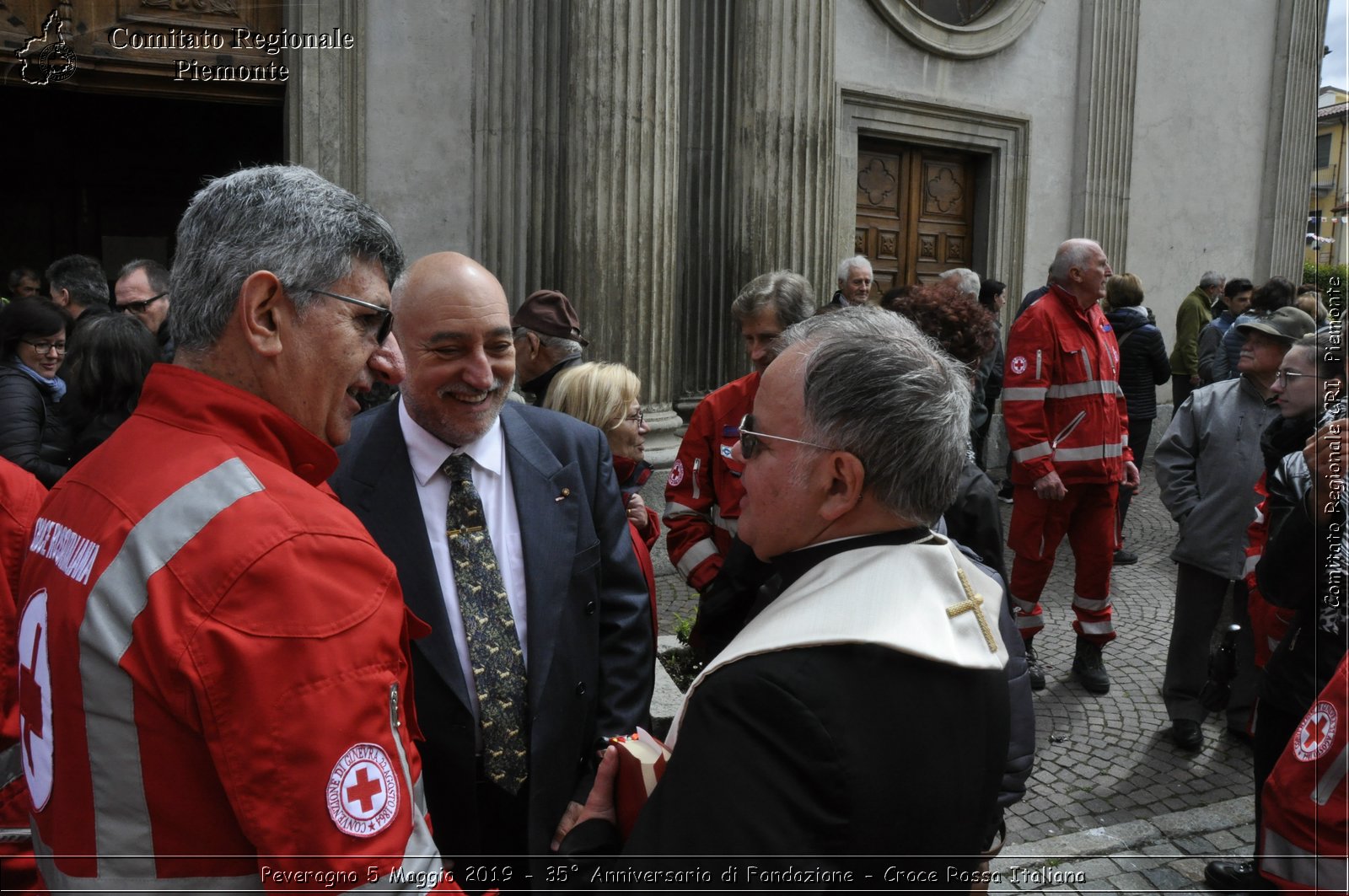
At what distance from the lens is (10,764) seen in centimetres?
191

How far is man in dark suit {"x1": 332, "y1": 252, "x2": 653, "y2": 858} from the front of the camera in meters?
2.11

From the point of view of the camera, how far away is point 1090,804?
401 cm

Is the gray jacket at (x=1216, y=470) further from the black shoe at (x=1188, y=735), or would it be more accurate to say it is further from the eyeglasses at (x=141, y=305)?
the eyeglasses at (x=141, y=305)

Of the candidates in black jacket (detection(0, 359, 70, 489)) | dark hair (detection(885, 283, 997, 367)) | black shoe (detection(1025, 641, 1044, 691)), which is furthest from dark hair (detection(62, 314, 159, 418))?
black shoe (detection(1025, 641, 1044, 691))

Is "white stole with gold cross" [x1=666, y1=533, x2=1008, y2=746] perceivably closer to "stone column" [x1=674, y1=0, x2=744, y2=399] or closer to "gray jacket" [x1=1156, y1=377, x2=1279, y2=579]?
"gray jacket" [x1=1156, y1=377, x2=1279, y2=579]

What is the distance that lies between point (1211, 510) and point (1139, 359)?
11.1 feet

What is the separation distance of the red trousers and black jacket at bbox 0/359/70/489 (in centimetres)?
439

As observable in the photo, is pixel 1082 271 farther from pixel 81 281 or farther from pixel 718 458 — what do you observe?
pixel 81 281

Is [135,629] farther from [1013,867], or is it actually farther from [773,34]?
[773,34]

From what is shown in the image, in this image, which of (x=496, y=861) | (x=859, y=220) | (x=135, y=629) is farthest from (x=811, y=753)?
(x=859, y=220)

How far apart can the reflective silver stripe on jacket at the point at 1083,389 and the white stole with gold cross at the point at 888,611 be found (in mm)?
4068

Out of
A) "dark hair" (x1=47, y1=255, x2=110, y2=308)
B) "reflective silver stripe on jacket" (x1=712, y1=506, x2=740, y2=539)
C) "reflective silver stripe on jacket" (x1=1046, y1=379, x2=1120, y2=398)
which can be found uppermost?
"dark hair" (x1=47, y1=255, x2=110, y2=308)

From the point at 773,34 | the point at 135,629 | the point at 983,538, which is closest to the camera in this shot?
the point at 135,629

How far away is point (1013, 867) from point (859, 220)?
680 cm
